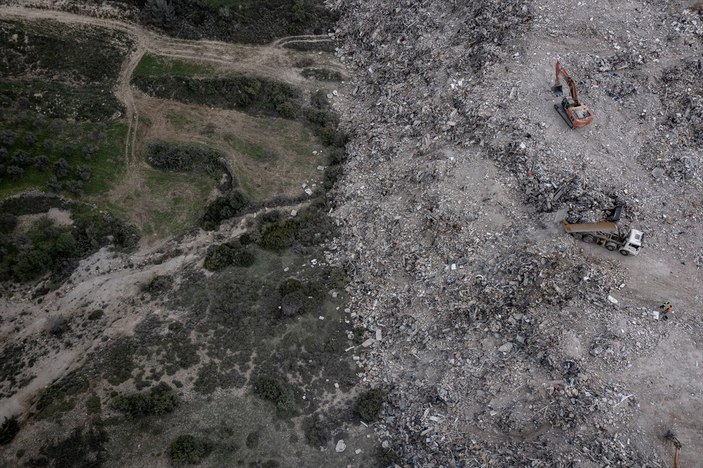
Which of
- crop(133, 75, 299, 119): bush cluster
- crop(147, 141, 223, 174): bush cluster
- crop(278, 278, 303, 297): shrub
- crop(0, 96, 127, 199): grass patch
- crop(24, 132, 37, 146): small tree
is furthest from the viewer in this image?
crop(133, 75, 299, 119): bush cluster

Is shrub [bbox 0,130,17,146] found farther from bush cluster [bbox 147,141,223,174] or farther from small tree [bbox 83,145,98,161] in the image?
bush cluster [bbox 147,141,223,174]

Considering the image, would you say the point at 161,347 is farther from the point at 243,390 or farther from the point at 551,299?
the point at 551,299

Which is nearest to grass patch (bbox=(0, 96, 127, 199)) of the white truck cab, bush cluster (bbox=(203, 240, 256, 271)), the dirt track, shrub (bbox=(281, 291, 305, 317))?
bush cluster (bbox=(203, 240, 256, 271))

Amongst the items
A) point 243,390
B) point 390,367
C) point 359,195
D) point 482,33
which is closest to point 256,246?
point 359,195

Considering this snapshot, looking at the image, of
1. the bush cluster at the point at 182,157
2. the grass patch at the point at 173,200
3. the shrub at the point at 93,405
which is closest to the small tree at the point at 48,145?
the bush cluster at the point at 182,157

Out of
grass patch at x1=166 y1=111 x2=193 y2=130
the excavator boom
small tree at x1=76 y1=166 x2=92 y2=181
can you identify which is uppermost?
the excavator boom

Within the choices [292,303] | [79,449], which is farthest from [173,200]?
[79,449]
